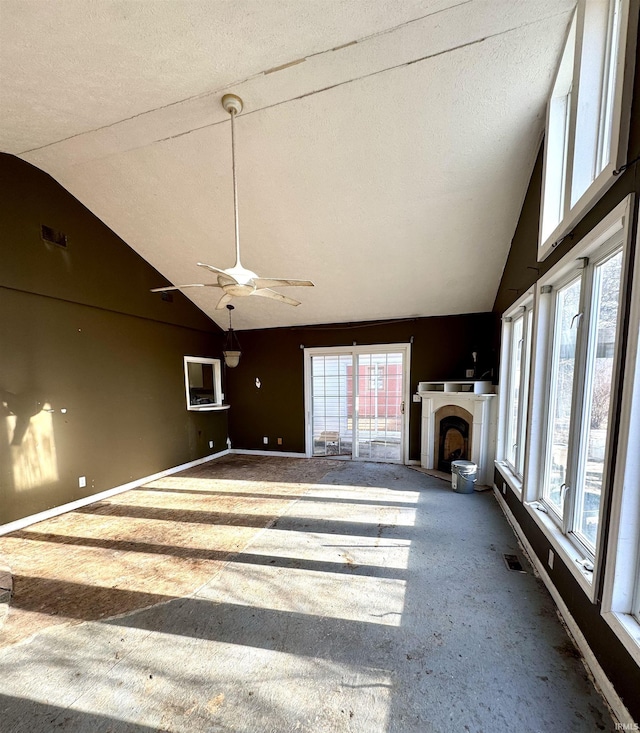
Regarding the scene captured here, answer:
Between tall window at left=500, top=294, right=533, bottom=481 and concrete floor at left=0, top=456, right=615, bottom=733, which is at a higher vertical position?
tall window at left=500, top=294, right=533, bottom=481

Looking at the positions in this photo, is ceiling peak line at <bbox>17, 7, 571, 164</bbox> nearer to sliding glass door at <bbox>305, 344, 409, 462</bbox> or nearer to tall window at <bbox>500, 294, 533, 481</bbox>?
tall window at <bbox>500, 294, 533, 481</bbox>

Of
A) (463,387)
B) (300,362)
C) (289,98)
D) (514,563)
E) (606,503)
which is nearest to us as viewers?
(606,503)

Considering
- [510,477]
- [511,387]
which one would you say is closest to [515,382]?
[511,387]

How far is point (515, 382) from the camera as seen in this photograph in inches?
152

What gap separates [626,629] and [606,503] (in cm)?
52

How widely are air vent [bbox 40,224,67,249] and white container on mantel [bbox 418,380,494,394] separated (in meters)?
5.36

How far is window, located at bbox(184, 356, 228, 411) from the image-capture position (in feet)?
19.3

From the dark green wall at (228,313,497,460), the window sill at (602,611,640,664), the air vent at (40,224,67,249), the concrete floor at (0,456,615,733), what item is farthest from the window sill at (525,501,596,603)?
the air vent at (40,224,67,249)

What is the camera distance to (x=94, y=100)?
2.39 metres

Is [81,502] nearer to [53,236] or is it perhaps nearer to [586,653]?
[53,236]

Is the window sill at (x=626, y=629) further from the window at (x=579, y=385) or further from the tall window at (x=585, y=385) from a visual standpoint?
the tall window at (x=585, y=385)

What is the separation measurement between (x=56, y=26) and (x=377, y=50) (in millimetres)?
1983

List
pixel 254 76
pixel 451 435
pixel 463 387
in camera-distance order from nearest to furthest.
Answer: pixel 254 76, pixel 463 387, pixel 451 435

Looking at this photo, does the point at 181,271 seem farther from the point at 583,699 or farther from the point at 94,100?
the point at 583,699
